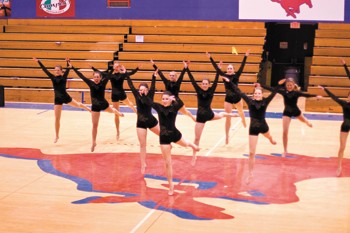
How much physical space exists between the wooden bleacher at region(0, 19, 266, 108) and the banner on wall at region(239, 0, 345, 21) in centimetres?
66

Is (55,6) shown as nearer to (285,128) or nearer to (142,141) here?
(142,141)

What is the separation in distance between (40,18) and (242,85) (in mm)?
7895

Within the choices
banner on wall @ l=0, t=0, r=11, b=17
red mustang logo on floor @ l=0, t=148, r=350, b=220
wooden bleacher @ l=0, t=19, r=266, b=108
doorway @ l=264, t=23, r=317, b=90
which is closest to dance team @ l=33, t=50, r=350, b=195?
red mustang logo on floor @ l=0, t=148, r=350, b=220

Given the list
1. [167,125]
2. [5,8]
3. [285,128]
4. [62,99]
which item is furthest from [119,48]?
[167,125]

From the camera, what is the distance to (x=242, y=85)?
18406 mm

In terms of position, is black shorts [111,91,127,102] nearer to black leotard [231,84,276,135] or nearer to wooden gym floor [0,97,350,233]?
wooden gym floor [0,97,350,233]

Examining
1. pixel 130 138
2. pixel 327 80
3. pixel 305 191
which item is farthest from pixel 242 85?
pixel 305 191

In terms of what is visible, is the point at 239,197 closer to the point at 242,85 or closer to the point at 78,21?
the point at 242,85

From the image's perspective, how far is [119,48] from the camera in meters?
19.7

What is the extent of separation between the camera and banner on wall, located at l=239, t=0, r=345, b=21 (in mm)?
18906

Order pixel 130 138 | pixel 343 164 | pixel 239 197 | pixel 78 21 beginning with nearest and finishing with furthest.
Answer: pixel 239 197, pixel 343 164, pixel 130 138, pixel 78 21

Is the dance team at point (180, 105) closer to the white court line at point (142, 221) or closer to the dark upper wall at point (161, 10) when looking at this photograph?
the white court line at point (142, 221)

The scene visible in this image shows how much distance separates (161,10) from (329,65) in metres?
6.07

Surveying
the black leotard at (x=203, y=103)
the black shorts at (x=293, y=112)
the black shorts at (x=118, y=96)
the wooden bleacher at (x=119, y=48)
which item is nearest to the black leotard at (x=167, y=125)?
the black leotard at (x=203, y=103)
